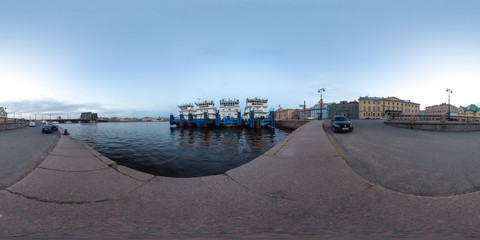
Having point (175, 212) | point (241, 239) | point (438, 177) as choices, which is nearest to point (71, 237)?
point (175, 212)

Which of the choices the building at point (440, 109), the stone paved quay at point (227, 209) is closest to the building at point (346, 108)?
the building at point (440, 109)

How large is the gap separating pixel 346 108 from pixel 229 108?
187 ft

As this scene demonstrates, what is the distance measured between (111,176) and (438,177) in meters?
6.74

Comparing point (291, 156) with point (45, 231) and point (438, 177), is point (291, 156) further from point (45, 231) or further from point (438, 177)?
point (45, 231)

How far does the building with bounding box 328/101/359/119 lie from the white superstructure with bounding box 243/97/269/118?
1804 inches

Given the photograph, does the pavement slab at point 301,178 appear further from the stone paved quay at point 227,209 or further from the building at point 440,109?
the building at point 440,109

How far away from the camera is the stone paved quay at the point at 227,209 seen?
2.19 m

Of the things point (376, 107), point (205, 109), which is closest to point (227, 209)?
point (205, 109)

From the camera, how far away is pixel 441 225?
2129mm

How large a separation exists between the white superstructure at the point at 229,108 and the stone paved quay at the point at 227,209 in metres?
38.0

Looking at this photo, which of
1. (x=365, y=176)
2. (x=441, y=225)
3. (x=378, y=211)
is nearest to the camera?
(x=441, y=225)

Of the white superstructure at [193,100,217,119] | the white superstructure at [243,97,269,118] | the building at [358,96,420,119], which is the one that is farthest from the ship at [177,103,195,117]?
the building at [358,96,420,119]

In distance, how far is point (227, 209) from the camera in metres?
2.61

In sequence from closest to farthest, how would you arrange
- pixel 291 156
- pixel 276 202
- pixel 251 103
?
pixel 276 202 → pixel 291 156 → pixel 251 103
